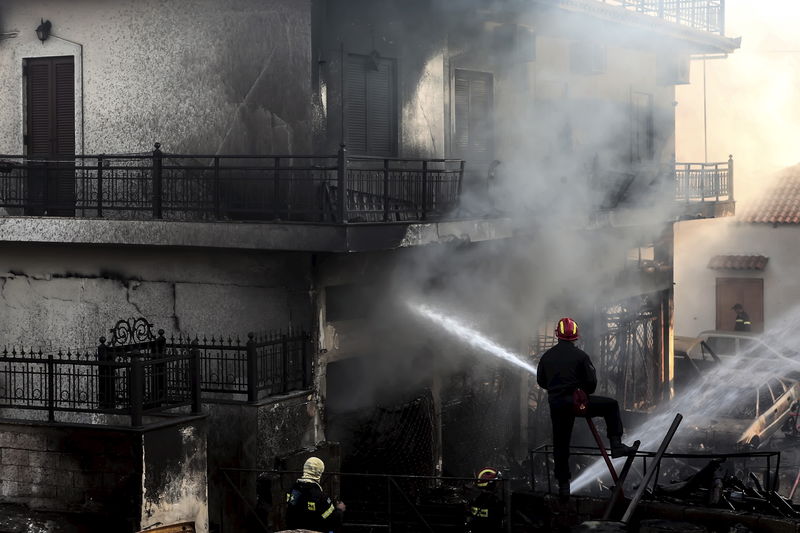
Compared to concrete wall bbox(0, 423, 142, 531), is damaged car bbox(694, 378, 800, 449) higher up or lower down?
lower down

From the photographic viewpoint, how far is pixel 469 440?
20375mm

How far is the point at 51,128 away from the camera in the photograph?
18.3 m

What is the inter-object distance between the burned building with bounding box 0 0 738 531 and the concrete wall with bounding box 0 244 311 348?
31 millimetres

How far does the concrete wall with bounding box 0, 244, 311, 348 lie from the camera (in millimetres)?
16234

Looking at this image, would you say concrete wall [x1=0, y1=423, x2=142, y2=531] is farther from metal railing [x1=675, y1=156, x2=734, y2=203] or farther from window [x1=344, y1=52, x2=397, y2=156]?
metal railing [x1=675, y1=156, x2=734, y2=203]

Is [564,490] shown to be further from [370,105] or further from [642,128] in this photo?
[642,128]

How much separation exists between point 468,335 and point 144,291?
5.50 metres

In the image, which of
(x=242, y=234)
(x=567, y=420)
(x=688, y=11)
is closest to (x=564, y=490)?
(x=567, y=420)

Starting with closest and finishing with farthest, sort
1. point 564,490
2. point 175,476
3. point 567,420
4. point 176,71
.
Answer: point 567,420 → point 564,490 → point 175,476 → point 176,71

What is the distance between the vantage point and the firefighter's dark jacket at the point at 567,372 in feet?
39.4

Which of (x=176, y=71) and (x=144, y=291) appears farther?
(x=144, y=291)

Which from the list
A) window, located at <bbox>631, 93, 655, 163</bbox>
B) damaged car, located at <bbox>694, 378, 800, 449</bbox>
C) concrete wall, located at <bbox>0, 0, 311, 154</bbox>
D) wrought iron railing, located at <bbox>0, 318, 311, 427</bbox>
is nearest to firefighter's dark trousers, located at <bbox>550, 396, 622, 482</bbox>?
wrought iron railing, located at <bbox>0, 318, 311, 427</bbox>

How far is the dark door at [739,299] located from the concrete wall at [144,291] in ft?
73.4

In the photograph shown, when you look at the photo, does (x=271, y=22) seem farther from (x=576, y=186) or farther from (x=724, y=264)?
(x=724, y=264)
